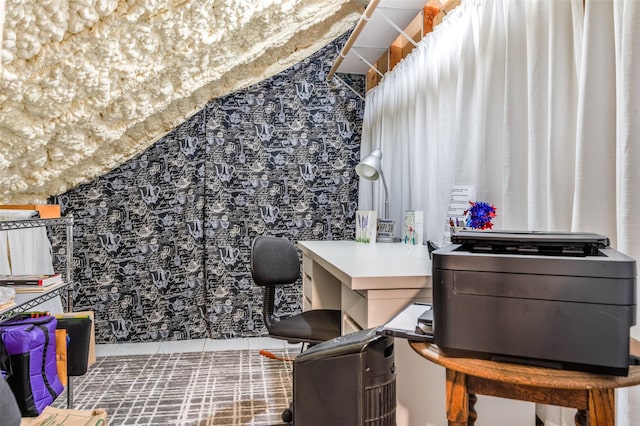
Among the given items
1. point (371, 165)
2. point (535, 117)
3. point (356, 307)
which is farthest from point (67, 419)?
point (535, 117)

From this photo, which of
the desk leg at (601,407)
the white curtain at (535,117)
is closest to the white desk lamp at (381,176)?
the white curtain at (535,117)

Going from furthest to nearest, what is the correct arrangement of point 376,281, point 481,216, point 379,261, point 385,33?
point 385,33, point 379,261, point 481,216, point 376,281

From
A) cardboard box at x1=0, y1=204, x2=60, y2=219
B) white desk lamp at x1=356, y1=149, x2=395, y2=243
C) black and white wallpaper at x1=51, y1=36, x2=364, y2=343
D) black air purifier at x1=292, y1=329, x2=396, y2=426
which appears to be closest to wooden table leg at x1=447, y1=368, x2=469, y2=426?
black air purifier at x1=292, y1=329, x2=396, y2=426

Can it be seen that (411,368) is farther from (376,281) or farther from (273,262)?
(273,262)

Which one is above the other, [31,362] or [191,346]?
[31,362]

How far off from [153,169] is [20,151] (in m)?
1.36

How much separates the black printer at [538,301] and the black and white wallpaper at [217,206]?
2.93 meters

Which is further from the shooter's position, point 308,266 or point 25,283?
point 308,266

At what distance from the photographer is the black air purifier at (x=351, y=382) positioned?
4.00 feet

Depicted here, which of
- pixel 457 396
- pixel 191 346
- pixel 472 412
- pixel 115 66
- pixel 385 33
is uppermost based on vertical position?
pixel 385 33

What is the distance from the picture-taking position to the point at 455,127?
2.22 m

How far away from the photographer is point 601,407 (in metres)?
0.88

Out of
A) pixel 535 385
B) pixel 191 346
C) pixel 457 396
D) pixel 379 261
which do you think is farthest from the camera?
pixel 191 346

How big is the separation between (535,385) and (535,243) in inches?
11.5
